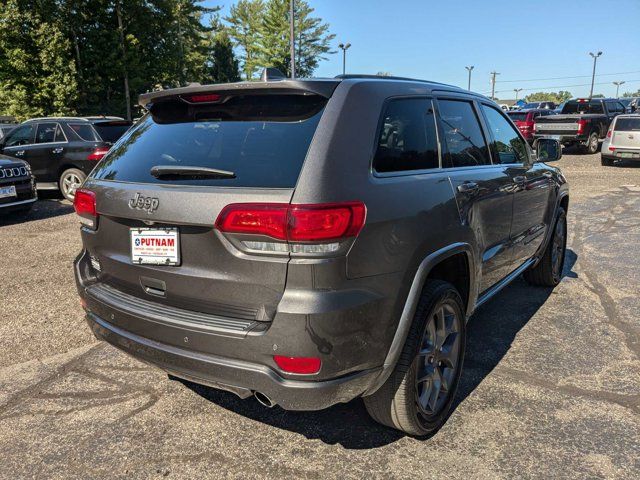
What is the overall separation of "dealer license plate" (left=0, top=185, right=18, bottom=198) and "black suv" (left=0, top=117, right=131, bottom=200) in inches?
81.1

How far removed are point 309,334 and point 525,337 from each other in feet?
8.45

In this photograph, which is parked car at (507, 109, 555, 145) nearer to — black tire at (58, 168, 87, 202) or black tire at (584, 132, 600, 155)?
black tire at (584, 132, 600, 155)

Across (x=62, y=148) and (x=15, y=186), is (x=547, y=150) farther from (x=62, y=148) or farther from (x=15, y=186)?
(x=62, y=148)

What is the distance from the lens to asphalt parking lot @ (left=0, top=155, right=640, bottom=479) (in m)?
2.44

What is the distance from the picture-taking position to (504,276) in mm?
3768

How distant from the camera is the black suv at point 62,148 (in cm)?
1030

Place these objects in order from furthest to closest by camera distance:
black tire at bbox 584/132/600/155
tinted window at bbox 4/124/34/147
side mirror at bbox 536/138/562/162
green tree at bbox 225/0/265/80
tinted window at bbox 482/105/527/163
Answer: green tree at bbox 225/0/265/80 → black tire at bbox 584/132/600/155 → tinted window at bbox 4/124/34/147 → side mirror at bbox 536/138/562/162 → tinted window at bbox 482/105/527/163

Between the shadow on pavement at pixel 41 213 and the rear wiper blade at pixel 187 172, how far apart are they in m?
7.50

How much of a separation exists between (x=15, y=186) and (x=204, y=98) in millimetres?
7258

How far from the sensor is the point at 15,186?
324 inches

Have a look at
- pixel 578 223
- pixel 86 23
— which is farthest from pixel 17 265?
pixel 86 23

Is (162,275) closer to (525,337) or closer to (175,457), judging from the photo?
(175,457)

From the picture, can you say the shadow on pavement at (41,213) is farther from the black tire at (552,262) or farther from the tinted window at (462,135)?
the black tire at (552,262)

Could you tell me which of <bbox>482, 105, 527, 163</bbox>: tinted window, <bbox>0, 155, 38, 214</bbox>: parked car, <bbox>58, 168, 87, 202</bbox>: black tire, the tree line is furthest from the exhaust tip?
the tree line
